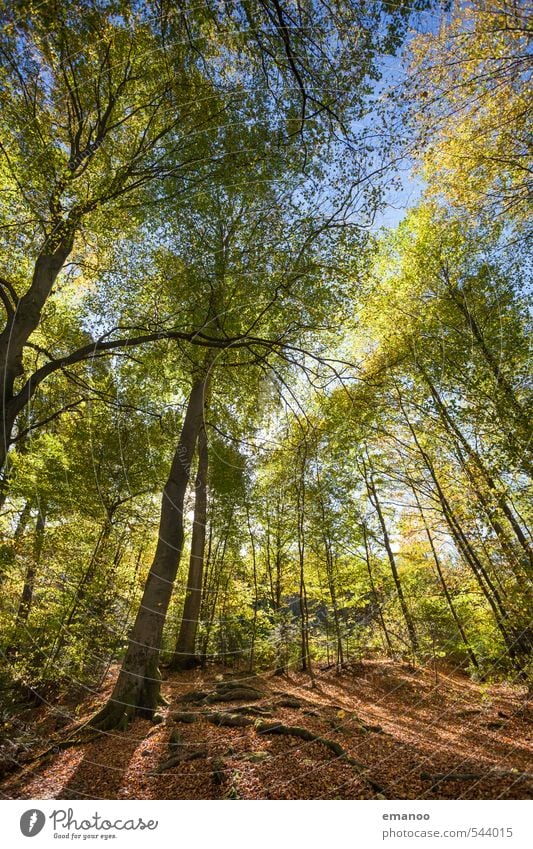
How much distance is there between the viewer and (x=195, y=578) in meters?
10.6

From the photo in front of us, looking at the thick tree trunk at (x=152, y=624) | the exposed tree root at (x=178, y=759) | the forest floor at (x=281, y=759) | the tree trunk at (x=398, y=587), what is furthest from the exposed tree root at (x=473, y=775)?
the tree trunk at (x=398, y=587)

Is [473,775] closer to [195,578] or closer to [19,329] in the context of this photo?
[19,329]

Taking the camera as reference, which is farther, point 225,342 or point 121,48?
point 225,342

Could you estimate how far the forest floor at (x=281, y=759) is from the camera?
246cm

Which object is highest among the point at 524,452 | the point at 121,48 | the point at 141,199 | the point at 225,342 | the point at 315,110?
the point at 121,48

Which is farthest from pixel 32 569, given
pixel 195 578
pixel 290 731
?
pixel 290 731

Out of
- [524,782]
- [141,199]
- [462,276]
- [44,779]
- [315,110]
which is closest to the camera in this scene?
[524,782]

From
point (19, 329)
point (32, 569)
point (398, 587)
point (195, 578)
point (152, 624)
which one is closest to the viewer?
point (19, 329)

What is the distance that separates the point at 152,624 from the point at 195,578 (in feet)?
17.8

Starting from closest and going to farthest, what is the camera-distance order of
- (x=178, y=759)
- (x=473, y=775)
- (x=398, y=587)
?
(x=473, y=775) < (x=178, y=759) < (x=398, y=587)

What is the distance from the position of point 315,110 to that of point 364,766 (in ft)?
20.3

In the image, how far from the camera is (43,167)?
13.3ft
